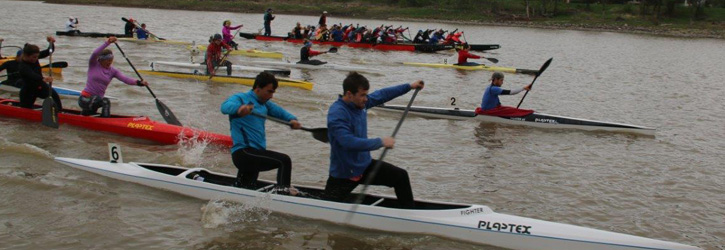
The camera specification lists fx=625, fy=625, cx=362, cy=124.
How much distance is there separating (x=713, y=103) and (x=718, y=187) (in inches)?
454

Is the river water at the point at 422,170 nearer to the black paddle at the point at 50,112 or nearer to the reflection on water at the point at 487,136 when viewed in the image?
the reflection on water at the point at 487,136

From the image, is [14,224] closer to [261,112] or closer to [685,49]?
[261,112]

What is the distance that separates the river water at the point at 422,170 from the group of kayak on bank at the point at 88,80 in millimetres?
553

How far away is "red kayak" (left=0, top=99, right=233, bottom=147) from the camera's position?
1162 centimetres

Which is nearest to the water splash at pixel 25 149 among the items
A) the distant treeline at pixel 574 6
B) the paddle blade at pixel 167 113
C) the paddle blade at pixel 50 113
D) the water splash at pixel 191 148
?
the paddle blade at pixel 50 113

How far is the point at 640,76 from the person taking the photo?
2788 cm

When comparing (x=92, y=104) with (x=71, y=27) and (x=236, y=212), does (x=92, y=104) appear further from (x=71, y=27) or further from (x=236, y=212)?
(x=71, y=27)

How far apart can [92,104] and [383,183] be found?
7270mm

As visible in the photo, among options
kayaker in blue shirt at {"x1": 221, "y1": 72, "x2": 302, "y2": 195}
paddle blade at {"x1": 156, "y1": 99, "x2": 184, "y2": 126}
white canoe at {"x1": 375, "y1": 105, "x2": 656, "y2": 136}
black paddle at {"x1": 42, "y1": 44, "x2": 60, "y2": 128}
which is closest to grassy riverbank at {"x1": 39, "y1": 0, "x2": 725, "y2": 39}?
white canoe at {"x1": 375, "y1": 105, "x2": 656, "y2": 136}

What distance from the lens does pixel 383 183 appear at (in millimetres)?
7141

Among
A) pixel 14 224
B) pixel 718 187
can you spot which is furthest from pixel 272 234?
pixel 718 187

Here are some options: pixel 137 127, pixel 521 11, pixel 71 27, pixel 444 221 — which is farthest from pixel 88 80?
pixel 521 11

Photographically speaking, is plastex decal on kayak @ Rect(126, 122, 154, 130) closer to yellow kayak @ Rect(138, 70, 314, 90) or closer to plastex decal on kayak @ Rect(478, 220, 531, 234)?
plastex decal on kayak @ Rect(478, 220, 531, 234)

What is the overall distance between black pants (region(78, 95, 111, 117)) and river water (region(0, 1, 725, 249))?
43 centimetres
